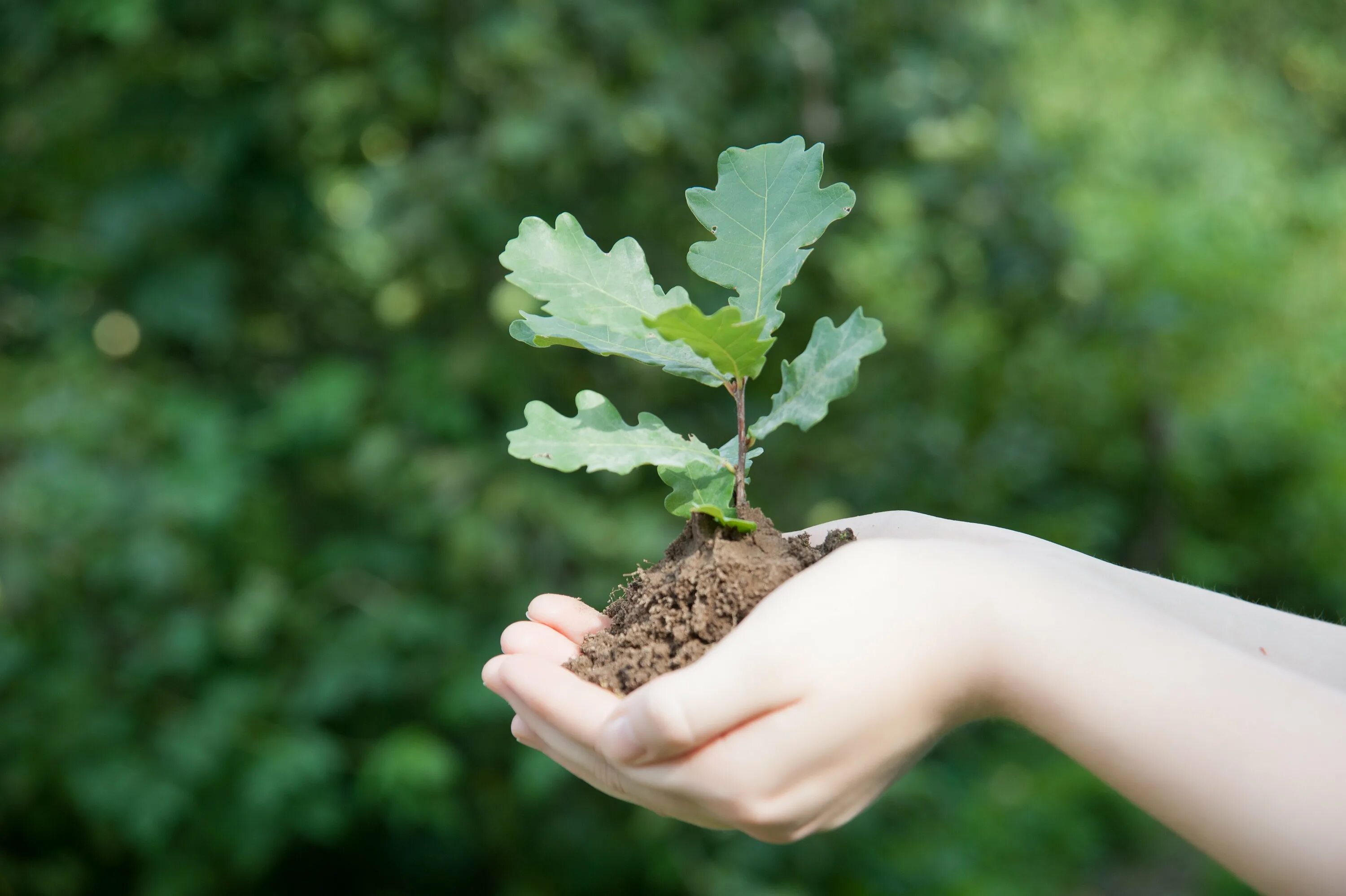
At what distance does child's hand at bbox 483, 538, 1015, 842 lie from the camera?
29.3 inches

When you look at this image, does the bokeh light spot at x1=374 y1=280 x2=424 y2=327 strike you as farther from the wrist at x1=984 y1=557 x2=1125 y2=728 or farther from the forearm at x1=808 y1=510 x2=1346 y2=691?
the wrist at x1=984 y1=557 x2=1125 y2=728

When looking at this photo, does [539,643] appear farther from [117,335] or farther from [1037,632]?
[117,335]

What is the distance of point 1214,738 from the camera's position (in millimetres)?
734

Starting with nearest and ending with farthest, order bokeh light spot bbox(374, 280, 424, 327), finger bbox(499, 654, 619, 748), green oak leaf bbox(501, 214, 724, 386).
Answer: finger bbox(499, 654, 619, 748)
green oak leaf bbox(501, 214, 724, 386)
bokeh light spot bbox(374, 280, 424, 327)

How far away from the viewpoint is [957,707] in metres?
0.83

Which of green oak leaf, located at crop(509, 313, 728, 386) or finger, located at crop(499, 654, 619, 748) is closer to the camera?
finger, located at crop(499, 654, 619, 748)

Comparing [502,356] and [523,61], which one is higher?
[523,61]

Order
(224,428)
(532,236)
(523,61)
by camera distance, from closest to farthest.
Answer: (532,236) → (523,61) → (224,428)

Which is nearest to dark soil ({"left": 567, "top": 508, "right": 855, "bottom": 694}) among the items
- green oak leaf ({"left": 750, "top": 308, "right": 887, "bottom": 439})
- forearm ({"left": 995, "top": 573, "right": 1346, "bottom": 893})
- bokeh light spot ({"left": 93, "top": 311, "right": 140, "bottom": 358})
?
green oak leaf ({"left": 750, "top": 308, "right": 887, "bottom": 439})

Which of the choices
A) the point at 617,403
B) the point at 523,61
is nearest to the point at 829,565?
the point at 617,403

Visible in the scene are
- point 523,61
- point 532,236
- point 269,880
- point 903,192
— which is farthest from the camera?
point 269,880

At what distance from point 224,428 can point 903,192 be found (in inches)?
62.9

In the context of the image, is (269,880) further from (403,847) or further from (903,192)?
(903,192)

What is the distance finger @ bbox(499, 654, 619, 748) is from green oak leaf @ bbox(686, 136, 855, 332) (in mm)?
368
